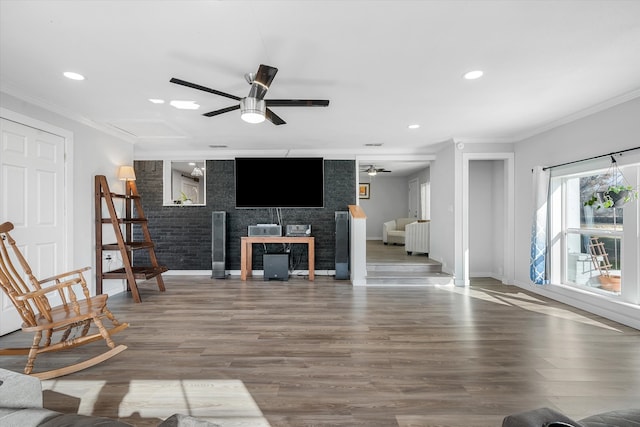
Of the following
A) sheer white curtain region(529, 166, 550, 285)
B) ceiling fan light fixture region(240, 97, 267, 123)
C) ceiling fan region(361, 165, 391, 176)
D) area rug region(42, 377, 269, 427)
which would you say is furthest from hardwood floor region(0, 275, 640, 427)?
ceiling fan region(361, 165, 391, 176)

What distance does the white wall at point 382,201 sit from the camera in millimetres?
11219

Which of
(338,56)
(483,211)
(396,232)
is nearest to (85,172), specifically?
(338,56)

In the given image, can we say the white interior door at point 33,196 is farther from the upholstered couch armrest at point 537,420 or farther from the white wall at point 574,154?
the white wall at point 574,154

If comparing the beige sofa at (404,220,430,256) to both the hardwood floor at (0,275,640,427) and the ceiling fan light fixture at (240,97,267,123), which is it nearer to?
the hardwood floor at (0,275,640,427)

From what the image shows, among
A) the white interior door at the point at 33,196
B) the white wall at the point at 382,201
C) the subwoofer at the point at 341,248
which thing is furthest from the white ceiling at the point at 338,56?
the white wall at the point at 382,201

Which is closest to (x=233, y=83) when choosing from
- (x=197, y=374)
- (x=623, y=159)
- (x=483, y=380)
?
(x=197, y=374)

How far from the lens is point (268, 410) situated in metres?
1.90

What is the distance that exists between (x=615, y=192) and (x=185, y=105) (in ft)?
15.4

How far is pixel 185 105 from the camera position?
361cm

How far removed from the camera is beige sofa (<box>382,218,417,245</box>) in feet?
30.2

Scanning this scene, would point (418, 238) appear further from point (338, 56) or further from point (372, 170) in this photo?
point (338, 56)

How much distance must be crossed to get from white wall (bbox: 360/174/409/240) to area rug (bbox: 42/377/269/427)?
30.9 ft

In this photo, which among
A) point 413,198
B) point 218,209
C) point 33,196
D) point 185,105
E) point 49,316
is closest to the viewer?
point 49,316

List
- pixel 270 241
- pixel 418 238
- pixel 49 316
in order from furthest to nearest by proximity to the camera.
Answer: pixel 418 238, pixel 270 241, pixel 49 316
